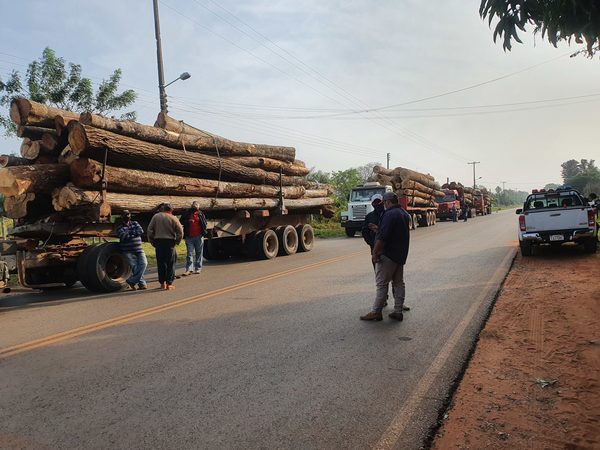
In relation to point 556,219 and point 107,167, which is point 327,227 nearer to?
point 556,219

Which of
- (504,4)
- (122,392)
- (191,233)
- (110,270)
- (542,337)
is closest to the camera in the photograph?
(504,4)

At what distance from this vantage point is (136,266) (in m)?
9.04

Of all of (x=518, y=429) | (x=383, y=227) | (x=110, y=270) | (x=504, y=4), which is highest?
(x=504, y=4)

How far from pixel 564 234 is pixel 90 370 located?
36.3 feet

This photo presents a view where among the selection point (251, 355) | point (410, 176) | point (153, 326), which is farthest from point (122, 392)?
point (410, 176)

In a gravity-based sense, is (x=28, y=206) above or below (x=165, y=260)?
above

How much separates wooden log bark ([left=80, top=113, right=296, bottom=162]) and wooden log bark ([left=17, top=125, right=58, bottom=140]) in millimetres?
980

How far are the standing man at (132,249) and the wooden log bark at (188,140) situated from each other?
6.30 ft

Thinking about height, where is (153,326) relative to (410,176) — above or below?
below

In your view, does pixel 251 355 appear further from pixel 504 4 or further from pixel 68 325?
pixel 504 4

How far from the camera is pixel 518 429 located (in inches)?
121

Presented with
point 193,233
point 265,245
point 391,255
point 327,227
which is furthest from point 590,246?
point 327,227

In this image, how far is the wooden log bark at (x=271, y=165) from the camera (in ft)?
45.6

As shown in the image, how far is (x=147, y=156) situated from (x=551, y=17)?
27.8 ft
